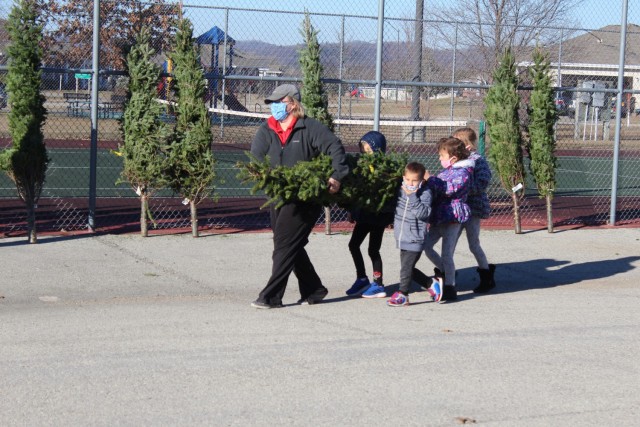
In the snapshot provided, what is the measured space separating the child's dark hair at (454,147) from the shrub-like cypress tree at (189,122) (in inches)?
144

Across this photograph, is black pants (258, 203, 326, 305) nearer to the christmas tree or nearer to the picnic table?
the christmas tree

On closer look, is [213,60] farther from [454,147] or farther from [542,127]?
[454,147]

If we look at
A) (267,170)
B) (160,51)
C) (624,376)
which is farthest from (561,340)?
(160,51)

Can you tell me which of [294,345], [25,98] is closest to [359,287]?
[294,345]

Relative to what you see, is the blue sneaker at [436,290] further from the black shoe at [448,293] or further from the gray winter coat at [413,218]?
the gray winter coat at [413,218]

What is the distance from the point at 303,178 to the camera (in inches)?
306

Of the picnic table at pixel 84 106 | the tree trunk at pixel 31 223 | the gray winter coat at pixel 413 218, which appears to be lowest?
the tree trunk at pixel 31 223

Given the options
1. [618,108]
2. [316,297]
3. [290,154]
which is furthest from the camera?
[618,108]

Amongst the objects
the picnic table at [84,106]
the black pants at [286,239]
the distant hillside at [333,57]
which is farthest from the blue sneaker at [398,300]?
the picnic table at [84,106]

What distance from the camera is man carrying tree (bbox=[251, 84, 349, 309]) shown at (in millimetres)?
7973

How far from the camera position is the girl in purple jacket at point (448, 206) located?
8547mm

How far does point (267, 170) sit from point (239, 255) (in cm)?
321

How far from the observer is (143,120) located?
11.1 metres

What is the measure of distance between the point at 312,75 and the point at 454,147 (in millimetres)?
3807
